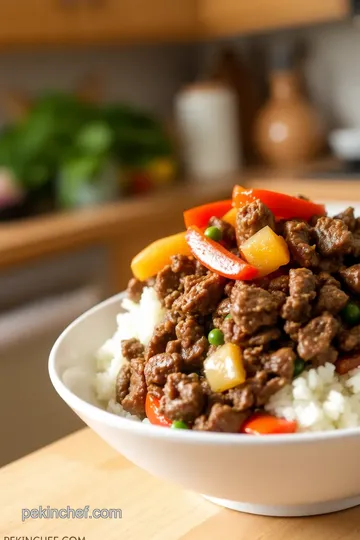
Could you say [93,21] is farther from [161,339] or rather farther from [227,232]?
[161,339]

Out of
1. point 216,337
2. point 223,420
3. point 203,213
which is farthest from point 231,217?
point 223,420

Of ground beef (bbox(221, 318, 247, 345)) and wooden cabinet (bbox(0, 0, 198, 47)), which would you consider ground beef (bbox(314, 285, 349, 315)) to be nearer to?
ground beef (bbox(221, 318, 247, 345))

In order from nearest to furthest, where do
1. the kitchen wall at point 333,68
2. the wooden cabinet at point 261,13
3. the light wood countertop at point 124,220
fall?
the light wood countertop at point 124,220, the wooden cabinet at point 261,13, the kitchen wall at point 333,68

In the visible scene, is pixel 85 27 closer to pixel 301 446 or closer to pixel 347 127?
pixel 347 127

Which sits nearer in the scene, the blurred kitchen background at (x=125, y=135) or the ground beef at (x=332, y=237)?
the ground beef at (x=332, y=237)

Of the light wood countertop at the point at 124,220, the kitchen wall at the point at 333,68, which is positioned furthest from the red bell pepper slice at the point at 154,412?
the kitchen wall at the point at 333,68

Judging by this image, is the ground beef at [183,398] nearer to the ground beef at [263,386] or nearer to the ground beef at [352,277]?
the ground beef at [263,386]

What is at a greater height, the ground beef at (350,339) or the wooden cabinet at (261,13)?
the wooden cabinet at (261,13)
